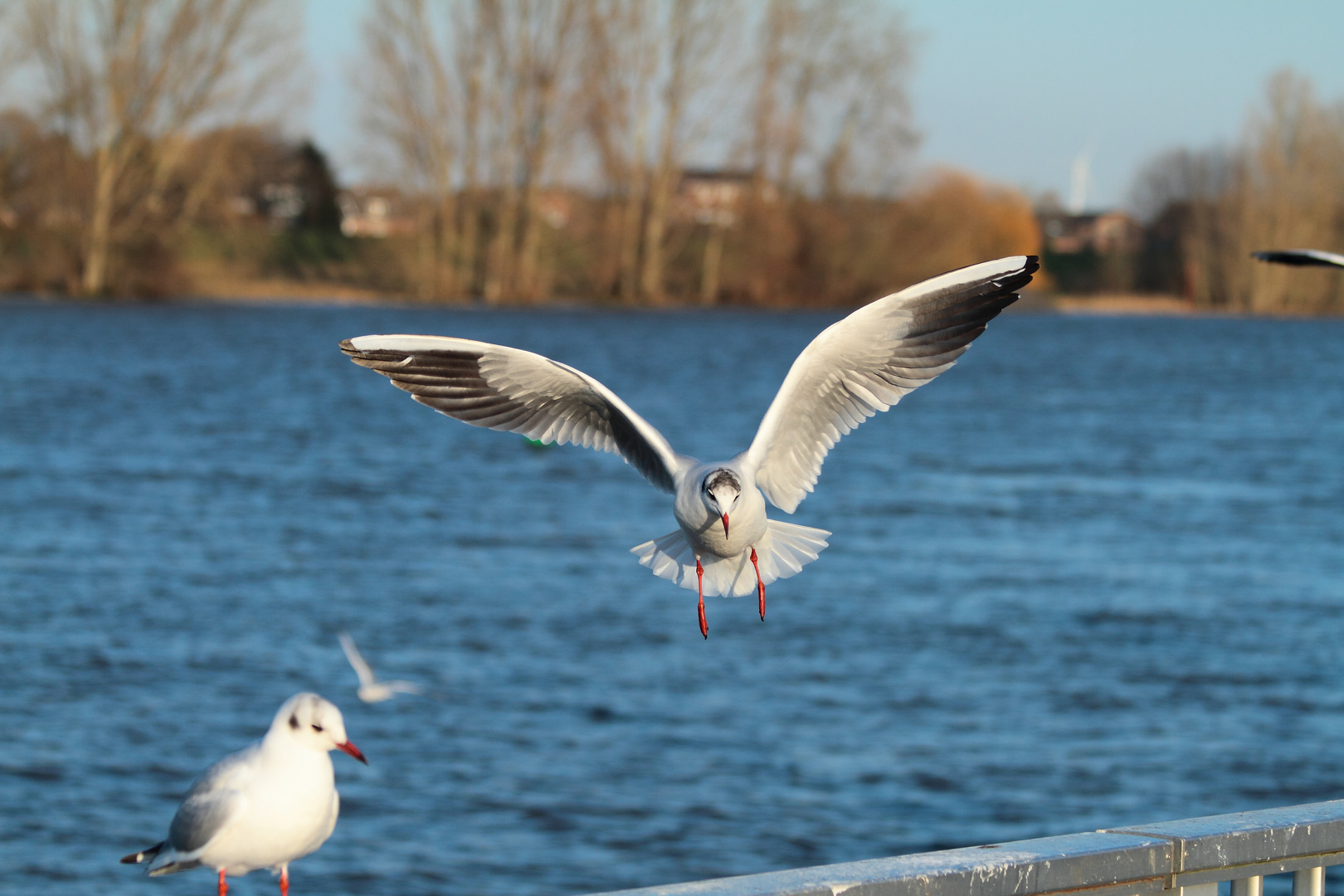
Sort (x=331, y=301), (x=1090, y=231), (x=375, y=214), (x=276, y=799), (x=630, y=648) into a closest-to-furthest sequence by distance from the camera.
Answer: (x=276, y=799)
(x=630, y=648)
(x=331, y=301)
(x=375, y=214)
(x=1090, y=231)

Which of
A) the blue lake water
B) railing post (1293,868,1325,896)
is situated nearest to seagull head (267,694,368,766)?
railing post (1293,868,1325,896)

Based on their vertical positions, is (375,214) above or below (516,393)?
above

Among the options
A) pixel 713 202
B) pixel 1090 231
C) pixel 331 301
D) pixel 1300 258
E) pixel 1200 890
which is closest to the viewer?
pixel 1200 890

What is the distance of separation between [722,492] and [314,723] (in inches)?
41.2

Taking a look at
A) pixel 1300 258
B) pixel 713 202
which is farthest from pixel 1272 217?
pixel 1300 258

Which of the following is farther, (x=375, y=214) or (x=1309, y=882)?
(x=375, y=214)

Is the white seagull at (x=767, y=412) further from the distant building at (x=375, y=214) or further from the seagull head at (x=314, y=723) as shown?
the distant building at (x=375, y=214)

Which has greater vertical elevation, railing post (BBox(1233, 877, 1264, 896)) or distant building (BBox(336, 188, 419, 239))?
distant building (BBox(336, 188, 419, 239))

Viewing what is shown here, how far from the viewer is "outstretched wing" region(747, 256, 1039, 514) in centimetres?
425

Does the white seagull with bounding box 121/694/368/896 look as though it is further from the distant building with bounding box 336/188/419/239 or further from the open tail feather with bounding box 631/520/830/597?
the distant building with bounding box 336/188/419/239

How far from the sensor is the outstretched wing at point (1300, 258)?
517cm

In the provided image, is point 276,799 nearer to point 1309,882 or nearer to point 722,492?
point 722,492

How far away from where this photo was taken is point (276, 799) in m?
3.45

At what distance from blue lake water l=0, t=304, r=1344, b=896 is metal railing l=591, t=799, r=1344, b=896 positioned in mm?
9893
